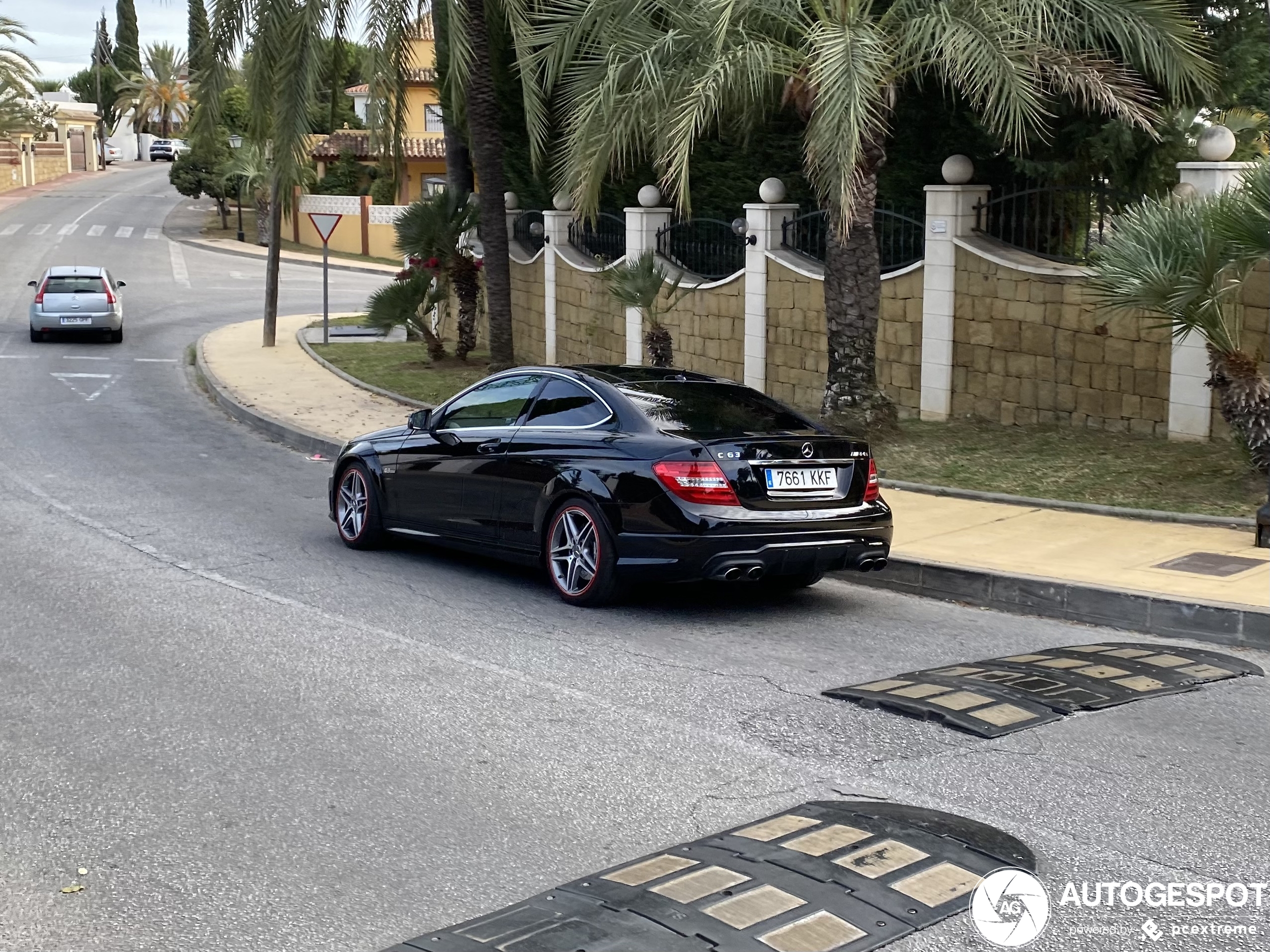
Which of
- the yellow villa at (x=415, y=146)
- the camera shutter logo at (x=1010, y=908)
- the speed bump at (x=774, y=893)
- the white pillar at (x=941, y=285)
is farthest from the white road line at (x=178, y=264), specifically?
the camera shutter logo at (x=1010, y=908)

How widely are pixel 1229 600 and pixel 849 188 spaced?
17.4ft

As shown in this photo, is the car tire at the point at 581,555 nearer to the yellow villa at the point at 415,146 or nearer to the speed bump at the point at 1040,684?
the speed bump at the point at 1040,684

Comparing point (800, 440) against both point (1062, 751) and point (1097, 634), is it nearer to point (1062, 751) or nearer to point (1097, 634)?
point (1097, 634)

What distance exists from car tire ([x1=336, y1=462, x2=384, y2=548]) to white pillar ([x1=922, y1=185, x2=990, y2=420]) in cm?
694

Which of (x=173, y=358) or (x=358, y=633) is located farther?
(x=173, y=358)

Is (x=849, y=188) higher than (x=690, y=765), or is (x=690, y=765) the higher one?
(x=849, y=188)

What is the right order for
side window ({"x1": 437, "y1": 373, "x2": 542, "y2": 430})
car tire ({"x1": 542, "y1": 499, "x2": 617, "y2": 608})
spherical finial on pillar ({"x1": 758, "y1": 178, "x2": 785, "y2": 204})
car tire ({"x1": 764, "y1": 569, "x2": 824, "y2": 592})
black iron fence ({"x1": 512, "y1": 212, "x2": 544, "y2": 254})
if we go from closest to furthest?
1. car tire ({"x1": 542, "y1": 499, "x2": 617, "y2": 608})
2. car tire ({"x1": 764, "y1": 569, "x2": 824, "y2": 592})
3. side window ({"x1": 437, "y1": 373, "x2": 542, "y2": 430})
4. spherical finial on pillar ({"x1": 758, "y1": 178, "x2": 785, "y2": 204})
5. black iron fence ({"x1": 512, "y1": 212, "x2": 544, "y2": 254})

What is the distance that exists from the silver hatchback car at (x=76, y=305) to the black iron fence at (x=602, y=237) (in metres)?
10.9

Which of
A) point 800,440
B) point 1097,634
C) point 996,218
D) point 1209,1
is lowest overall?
point 1097,634

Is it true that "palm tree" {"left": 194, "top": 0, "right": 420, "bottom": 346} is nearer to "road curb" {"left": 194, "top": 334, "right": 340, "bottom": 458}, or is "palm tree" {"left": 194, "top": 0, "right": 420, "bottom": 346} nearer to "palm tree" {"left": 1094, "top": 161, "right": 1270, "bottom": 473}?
"road curb" {"left": 194, "top": 334, "right": 340, "bottom": 458}

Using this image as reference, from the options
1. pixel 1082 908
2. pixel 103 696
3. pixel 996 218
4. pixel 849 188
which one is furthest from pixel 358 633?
pixel 996 218

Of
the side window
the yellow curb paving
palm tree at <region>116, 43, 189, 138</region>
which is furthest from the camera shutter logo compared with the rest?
palm tree at <region>116, 43, 189, 138</region>

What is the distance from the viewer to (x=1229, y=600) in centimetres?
870

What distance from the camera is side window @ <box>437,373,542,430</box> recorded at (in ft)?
33.3
